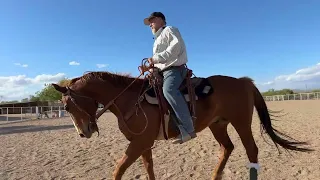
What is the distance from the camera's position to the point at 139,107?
13.2 feet

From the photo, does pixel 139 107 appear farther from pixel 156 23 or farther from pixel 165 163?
pixel 165 163

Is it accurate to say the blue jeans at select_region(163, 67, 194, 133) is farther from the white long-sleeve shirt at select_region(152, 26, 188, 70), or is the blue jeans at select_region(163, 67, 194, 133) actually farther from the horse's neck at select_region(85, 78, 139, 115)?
the horse's neck at select_region(85, 78, 139, 115)

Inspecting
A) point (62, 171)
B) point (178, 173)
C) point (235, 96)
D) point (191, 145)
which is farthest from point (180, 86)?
point (191, 145)

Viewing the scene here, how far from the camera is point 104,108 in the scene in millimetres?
4137

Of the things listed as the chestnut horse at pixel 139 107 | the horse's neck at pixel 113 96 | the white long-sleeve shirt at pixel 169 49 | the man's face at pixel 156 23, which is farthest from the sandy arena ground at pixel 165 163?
the man's face at pixel 156 23

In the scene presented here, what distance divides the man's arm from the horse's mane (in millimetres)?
468

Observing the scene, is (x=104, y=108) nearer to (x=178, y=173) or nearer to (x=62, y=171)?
(x=178, y=173)

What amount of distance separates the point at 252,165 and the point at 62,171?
162 inches

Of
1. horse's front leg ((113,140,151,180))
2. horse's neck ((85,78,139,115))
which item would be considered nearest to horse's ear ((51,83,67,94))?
horse's neck ((85,78,139,115))

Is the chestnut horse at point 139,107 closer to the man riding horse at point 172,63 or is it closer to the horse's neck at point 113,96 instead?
the horse's neck at point 113,96

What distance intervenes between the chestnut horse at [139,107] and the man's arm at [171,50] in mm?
447

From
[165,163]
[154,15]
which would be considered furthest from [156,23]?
[165,163]

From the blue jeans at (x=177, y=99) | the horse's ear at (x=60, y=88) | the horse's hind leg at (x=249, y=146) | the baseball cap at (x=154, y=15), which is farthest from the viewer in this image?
the horse's hind leg at (x=249, y=146)

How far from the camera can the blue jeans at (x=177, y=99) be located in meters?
4.00
